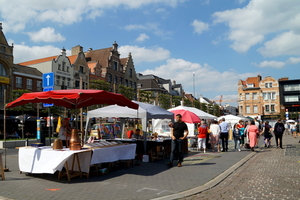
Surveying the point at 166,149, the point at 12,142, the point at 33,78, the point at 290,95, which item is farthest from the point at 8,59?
the point at 290,95

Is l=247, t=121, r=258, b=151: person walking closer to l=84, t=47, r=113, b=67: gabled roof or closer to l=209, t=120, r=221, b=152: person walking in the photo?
l=209, t=120, r=221, b=152: person walking

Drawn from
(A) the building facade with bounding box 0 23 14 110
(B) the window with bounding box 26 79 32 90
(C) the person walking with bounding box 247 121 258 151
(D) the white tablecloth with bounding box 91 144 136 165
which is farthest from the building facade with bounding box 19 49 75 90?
(D) the white tablecloth with bounding box 91 144 136 165

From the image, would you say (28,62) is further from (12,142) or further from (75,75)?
(12,142)

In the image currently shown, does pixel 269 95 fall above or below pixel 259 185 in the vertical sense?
above

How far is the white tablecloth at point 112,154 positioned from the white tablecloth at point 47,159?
12.0 inches

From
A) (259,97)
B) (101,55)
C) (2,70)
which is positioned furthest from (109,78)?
(259,97)

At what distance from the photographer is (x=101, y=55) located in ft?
181

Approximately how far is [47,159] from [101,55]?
4900 centimetres

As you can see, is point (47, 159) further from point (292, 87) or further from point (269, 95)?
point (292, 87)

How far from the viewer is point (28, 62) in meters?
48.6

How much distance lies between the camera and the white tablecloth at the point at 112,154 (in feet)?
26.7

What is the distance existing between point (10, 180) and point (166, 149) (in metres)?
7.00

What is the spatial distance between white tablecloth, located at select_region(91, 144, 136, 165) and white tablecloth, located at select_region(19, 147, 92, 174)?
12.0 inches

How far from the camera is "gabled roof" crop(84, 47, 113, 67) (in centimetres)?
5356
